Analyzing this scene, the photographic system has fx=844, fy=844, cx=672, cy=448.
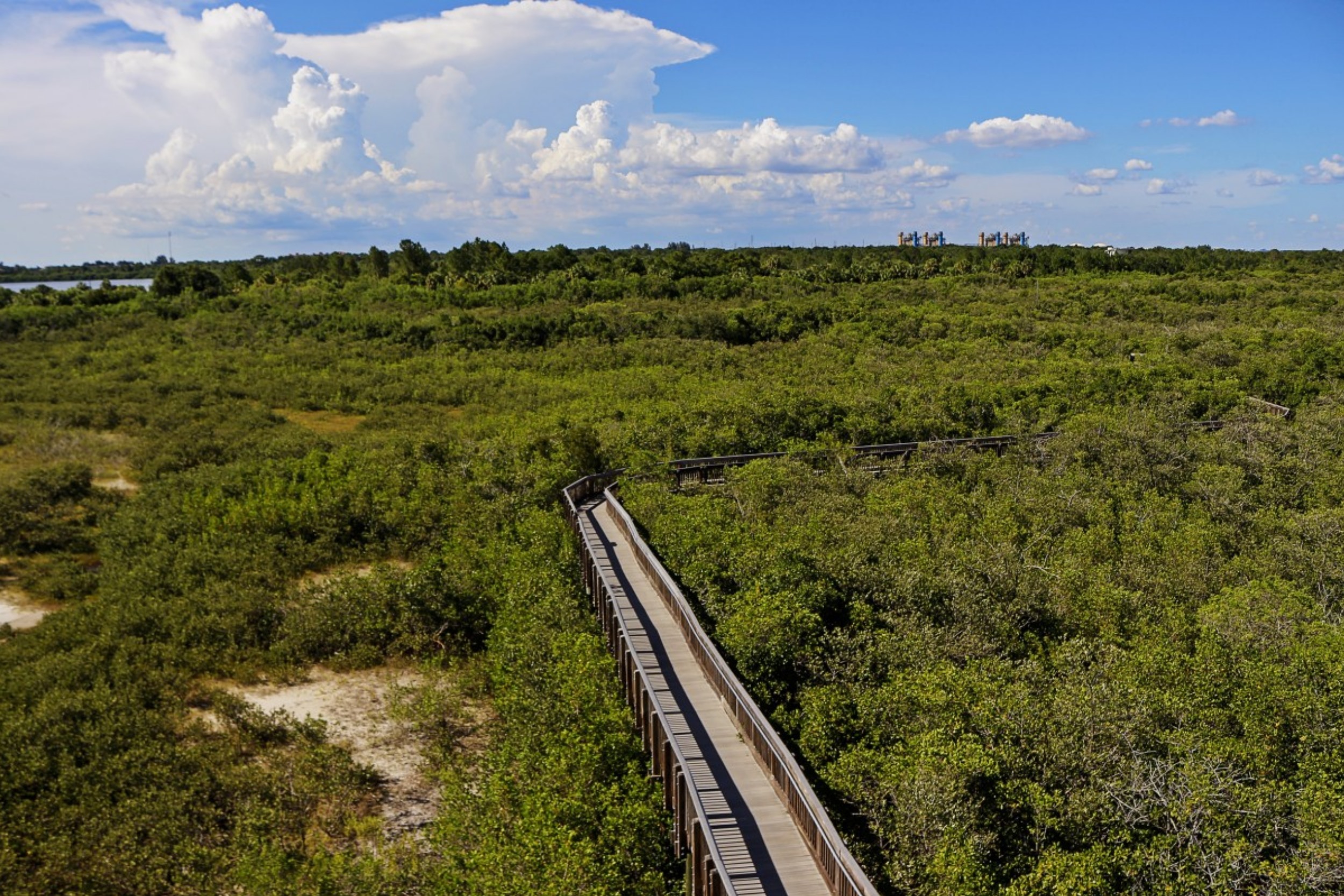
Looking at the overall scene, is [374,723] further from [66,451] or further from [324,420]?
[324,420]

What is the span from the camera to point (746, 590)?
2459cm

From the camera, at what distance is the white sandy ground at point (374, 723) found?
23.1 m

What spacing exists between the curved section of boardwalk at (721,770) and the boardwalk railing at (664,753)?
21 centimetres

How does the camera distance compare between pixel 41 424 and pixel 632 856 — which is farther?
pixel 41 424

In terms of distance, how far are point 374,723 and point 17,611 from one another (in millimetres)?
20558

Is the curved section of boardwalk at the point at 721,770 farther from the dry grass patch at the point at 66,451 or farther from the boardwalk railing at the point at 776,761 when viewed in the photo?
the dry grass patch at the point at 66,451

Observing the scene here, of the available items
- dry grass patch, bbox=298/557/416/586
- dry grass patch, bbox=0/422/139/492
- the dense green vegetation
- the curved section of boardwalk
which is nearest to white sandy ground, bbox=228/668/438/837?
the dense green vegetation

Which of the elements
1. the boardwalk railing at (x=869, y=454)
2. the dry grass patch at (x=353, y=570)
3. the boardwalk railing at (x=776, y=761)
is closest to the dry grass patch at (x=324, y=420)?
the dry grass patch at (x=353, y=570)

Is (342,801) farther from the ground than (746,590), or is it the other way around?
(746,590)

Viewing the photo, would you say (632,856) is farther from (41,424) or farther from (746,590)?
(41,424)

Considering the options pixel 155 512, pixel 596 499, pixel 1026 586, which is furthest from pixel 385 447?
pixel 1026 586

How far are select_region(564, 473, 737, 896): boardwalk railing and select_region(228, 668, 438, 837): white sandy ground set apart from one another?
21.0 ft

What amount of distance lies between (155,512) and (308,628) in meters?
15.6

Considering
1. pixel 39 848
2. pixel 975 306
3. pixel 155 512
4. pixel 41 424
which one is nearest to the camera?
pixel 39 848
